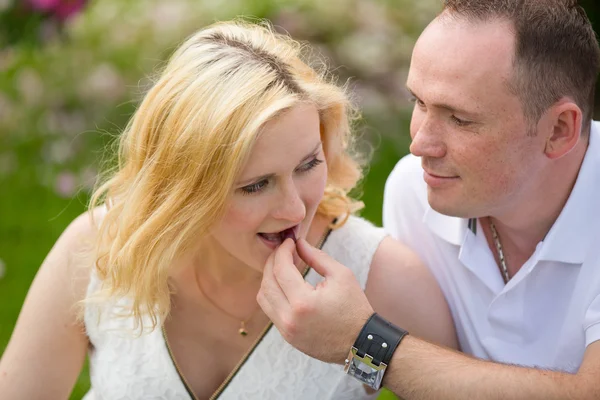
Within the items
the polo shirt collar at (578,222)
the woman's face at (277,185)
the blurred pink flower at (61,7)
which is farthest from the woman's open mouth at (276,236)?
the blurred pink flower at (61,7)

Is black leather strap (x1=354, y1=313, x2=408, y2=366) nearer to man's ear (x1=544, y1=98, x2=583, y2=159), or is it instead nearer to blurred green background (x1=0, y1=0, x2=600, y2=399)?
man's ear (x1=544, y1=98, x2=583, y2=159)

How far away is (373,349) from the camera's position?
10.2ft

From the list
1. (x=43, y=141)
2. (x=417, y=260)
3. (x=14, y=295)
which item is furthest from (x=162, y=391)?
(x=43, y=141)

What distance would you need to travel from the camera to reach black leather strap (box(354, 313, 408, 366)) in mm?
3111

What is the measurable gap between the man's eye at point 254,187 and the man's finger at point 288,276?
0.22 metres

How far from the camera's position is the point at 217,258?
363cm

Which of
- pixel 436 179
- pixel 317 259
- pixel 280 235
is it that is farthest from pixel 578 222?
pixel 280 235

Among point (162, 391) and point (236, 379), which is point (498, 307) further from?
point (162, 391)

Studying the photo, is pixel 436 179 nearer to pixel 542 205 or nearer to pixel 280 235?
pixel 542 205

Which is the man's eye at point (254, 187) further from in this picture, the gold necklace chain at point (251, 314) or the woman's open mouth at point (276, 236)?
the gold necklace chain at point (251, 314)

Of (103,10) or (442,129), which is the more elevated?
(442,129)

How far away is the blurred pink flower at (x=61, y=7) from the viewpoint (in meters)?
7.89

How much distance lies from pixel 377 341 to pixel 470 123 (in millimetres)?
812

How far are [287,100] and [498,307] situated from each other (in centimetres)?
113
